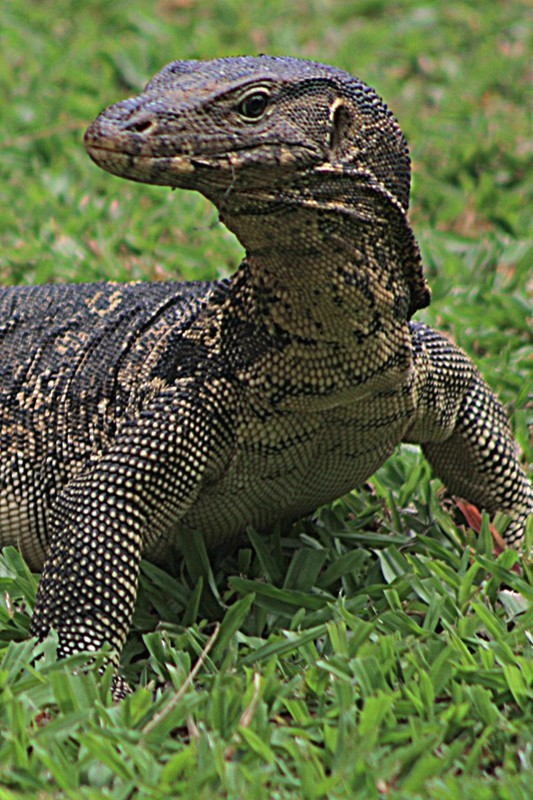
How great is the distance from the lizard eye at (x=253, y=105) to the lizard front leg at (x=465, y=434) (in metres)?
0.98

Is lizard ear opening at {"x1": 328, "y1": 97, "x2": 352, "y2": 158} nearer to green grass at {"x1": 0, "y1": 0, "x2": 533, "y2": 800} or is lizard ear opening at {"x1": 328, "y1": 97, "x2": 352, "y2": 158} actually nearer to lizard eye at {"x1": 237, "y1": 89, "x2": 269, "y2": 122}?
lizard eye at {"x1": 237, "y1": 89, "x2": 269, "y2": 122}

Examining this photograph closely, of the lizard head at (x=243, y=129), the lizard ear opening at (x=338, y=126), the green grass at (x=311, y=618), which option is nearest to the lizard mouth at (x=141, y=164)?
the lizard head at (x=243, y=129)

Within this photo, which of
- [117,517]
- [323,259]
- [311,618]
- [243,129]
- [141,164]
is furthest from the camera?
[311,618]

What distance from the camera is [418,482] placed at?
14.0 ft

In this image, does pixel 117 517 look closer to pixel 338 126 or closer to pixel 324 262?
pixel 324 262

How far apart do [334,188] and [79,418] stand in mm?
1173

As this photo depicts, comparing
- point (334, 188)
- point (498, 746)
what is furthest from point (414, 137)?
point (498, 746)

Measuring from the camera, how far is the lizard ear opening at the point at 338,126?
113 inches

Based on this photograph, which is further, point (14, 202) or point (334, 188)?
point (14, 202)

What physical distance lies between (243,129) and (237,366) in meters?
0.76

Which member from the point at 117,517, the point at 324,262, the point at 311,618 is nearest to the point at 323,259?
the point at 324,262

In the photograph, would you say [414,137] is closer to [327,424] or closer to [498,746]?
[327,424]

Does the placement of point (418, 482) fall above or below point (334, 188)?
below

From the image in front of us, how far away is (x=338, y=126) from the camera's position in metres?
2.91
